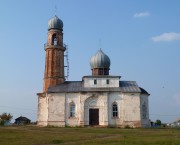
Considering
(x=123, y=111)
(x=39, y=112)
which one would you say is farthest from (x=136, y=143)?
(x=39, y=112)

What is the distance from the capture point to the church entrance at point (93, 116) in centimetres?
4028

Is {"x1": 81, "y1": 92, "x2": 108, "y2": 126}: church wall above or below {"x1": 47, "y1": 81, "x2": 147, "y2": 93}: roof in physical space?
below

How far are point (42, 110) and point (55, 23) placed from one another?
548 inches

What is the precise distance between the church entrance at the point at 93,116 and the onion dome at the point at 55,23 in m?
14.8

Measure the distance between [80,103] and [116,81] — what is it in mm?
5961

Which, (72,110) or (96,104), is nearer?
(96,104)

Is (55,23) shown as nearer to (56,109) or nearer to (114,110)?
(56,109)

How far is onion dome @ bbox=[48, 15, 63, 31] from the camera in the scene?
46.2 meters

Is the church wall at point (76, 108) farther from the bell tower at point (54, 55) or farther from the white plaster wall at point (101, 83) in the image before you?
the bell tower at point (54, 55)

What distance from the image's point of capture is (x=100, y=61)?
44844 millimetres

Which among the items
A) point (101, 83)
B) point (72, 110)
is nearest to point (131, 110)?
point (101, 83)

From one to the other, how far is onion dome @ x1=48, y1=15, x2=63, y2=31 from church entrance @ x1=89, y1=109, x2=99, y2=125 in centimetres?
1477

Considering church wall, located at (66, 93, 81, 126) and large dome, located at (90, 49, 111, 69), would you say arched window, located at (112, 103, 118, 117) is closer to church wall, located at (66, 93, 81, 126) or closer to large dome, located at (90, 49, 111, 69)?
church wall, located at (66, 93, 81, 126)

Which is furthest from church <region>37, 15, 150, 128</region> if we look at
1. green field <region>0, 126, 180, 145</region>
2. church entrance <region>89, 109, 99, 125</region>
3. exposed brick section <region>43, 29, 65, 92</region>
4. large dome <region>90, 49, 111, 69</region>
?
green field <region>0, 126, 180, 145</region>
